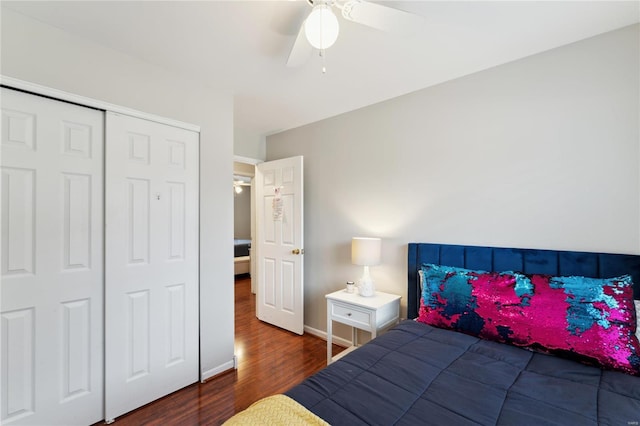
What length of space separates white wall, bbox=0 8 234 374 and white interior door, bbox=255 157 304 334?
85 cm

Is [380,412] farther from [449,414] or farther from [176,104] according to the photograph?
[176,104]

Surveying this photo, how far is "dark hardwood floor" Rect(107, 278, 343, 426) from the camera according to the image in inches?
73.8

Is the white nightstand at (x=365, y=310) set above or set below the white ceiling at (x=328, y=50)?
below

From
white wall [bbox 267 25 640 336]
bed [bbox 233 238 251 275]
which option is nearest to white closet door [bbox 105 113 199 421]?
white wall [bbox 267 25 640 336]

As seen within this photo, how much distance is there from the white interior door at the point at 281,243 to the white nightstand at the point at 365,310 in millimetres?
748

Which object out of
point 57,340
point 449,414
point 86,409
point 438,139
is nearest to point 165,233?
point 57,340

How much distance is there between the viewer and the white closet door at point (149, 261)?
1850 millimetres

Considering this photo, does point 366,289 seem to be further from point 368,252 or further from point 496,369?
point 496,369

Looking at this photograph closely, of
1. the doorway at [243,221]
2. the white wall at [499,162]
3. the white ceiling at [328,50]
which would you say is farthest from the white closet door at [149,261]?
the doorway at [243,221]

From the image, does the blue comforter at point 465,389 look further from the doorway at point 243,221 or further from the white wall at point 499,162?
the doorway at point 243,221

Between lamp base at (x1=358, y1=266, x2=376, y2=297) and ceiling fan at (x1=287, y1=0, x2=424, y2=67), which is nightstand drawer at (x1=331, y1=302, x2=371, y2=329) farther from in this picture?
ceiling fan at (x1=287, y1=0, x2=424, y2=67)

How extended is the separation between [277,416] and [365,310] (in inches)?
54.8

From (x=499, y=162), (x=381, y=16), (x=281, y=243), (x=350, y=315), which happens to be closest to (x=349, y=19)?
(x=381, y=16)

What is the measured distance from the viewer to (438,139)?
91.4 inches
